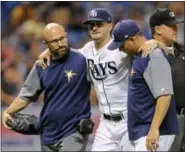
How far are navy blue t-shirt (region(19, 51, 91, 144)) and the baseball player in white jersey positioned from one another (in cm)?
14

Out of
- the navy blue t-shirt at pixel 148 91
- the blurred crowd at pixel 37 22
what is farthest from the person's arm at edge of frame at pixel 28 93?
the blurred crowd at pixel 37 22

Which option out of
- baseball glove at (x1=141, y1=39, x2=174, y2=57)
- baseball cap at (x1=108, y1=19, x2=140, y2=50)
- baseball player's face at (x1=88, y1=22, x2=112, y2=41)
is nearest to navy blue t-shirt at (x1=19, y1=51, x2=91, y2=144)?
baseball player's face at (x1=88, y1=22, x2=112, y2=41)

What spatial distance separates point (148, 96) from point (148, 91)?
4 cm

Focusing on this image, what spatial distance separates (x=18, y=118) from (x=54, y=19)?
3.44m

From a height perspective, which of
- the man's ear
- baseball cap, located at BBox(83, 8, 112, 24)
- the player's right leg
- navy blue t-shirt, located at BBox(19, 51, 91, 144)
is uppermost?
baseball cap, located at BBox(83, 8, 112, 24)

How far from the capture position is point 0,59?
28.0 feet

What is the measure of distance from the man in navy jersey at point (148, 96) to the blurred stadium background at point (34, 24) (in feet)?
10.2

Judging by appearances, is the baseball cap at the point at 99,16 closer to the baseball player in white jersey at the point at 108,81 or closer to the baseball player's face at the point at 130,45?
the baseball player in white jersey at the point at 108,81

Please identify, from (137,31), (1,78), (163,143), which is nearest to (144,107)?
(163,143)

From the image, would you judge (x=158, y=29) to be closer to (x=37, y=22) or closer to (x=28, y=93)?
(x=28, y=93)

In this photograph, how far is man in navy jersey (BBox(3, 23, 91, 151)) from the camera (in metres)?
5.71

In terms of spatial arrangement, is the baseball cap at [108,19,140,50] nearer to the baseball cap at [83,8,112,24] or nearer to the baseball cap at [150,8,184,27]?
the baseball cap at [150,8,184,27]

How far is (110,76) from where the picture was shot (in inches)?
232

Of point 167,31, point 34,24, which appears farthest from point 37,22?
point 167,31
